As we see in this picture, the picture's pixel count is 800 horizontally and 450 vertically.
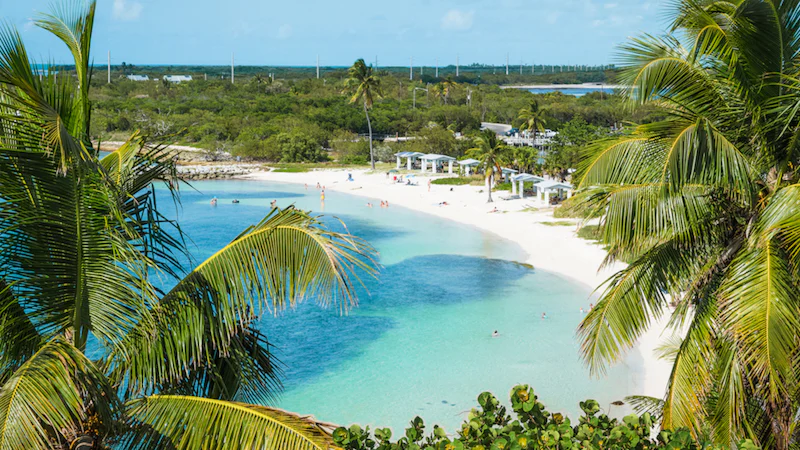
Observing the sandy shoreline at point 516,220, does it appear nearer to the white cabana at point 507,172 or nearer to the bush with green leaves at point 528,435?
the white cabana at point 507,172

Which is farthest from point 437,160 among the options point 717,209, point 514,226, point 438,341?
point 717,209

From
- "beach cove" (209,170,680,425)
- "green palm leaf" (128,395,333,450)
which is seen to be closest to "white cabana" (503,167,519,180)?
"beach cove" (209,170,680,425)

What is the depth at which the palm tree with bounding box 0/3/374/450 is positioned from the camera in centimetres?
400

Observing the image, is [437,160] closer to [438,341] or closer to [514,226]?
[514,226]

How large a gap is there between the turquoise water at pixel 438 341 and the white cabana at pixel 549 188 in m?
4.66

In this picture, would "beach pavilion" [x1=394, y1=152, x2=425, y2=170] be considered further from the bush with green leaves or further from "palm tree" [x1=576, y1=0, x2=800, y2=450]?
the bush with green leaves

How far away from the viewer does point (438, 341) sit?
18922 mm

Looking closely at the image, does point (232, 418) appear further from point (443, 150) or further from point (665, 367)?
point (443, 150)

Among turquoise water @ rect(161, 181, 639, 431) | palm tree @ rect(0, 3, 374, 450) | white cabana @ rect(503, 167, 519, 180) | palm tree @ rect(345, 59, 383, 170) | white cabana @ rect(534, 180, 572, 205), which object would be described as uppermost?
palm tree @ rect(345, 59, 383, 170)

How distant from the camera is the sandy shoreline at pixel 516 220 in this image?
17.1 metres

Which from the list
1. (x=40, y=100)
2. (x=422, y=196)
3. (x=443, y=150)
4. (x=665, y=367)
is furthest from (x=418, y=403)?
(x=443, y=150)

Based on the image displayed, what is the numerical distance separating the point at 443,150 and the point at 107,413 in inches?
2114

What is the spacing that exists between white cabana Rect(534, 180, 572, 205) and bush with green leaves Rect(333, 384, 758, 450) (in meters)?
29.5

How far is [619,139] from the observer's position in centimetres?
579
